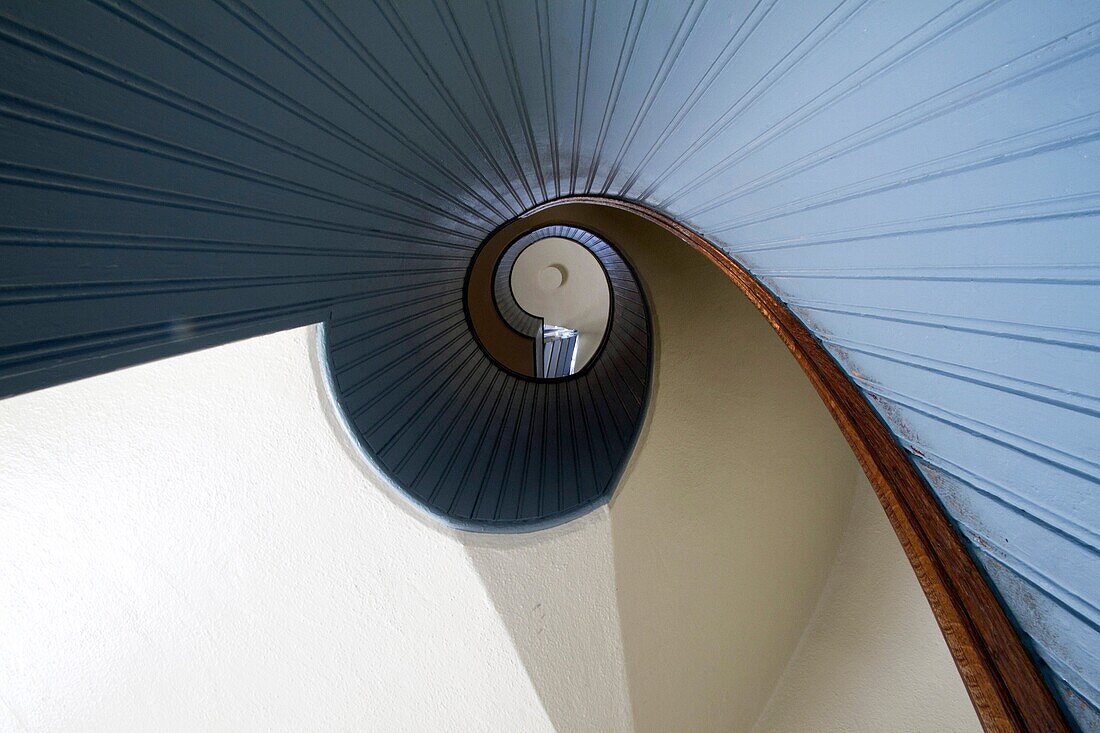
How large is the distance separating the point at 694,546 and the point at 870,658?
95cm

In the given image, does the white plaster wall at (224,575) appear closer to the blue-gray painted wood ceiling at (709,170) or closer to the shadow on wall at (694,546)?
the shadow on wall at (694,546)

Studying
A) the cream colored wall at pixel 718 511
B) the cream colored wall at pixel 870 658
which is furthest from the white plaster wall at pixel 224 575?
the cream colored wall at pixel 870 658

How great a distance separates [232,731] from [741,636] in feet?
8.06

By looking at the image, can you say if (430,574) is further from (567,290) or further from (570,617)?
(567,290)

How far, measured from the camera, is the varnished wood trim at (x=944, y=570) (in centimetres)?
114

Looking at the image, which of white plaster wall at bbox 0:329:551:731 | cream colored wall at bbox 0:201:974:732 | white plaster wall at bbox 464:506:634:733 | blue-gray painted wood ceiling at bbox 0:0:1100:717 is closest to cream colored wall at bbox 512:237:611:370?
cream colored wall at bbox 0:201:974:732

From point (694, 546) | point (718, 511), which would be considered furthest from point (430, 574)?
point (718, 511)

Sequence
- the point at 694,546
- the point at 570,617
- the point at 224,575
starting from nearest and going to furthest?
the point at 224,575
the point at 570,617
the point at 694,546

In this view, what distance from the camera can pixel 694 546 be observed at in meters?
3.11

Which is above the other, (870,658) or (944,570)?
(944,570)

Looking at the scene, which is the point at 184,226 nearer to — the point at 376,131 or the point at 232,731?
the point at 376,131

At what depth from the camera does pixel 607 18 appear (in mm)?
1249

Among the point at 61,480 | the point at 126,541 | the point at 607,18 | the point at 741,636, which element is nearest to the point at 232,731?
the point at 126,541

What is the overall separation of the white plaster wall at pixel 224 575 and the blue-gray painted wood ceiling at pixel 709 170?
1.01 meters
